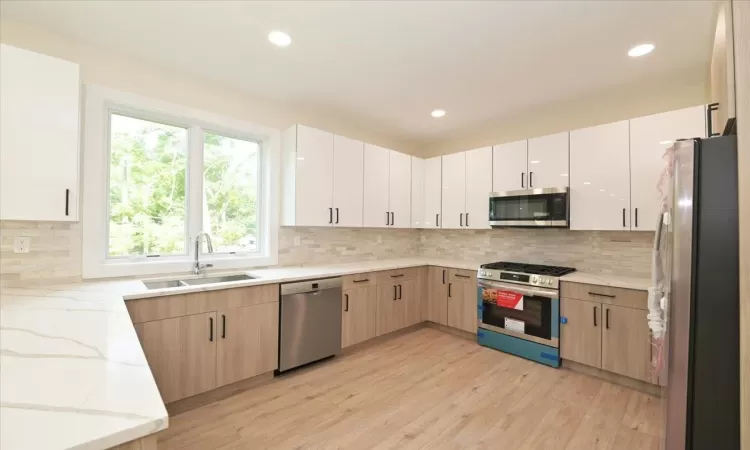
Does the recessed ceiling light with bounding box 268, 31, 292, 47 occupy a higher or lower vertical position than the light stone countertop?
higher

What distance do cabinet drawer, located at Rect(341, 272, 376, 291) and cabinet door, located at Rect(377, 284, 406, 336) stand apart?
0.56ft

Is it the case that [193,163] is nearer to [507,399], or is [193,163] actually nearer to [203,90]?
[203,90]

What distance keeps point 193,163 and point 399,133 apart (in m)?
2.66

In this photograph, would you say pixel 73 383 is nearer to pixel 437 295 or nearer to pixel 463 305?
pixel 463 305

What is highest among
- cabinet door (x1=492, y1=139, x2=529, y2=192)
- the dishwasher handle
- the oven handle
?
cabinet door (x1=492, y1=139, x2=529, y2=192)

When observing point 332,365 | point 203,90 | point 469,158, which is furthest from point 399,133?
point 332,365

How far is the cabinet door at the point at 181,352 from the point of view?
6.88ft

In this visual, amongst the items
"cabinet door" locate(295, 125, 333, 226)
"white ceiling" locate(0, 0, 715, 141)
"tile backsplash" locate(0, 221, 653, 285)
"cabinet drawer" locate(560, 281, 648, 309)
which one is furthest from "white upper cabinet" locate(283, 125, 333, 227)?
"cabinet drawer" locate(560, 281, 648, 309)

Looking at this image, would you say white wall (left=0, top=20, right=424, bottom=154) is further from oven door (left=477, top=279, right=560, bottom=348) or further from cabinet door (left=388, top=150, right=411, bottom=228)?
oven door (left=477, top=279, right=560, bottom=348)

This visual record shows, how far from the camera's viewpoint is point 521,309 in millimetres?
3207

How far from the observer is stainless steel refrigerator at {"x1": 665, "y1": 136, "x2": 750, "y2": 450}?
4.01 feet

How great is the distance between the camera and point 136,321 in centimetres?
204

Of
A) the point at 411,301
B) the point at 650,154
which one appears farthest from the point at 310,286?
the point at 650,154

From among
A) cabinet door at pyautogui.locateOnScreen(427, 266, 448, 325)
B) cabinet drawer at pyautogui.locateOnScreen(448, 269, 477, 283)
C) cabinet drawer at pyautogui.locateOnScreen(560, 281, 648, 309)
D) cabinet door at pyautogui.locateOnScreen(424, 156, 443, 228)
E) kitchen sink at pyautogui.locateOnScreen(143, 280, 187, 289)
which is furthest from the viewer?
cabinet door at pyautogui.locateOnScreen(424, 156, 443, 228)
